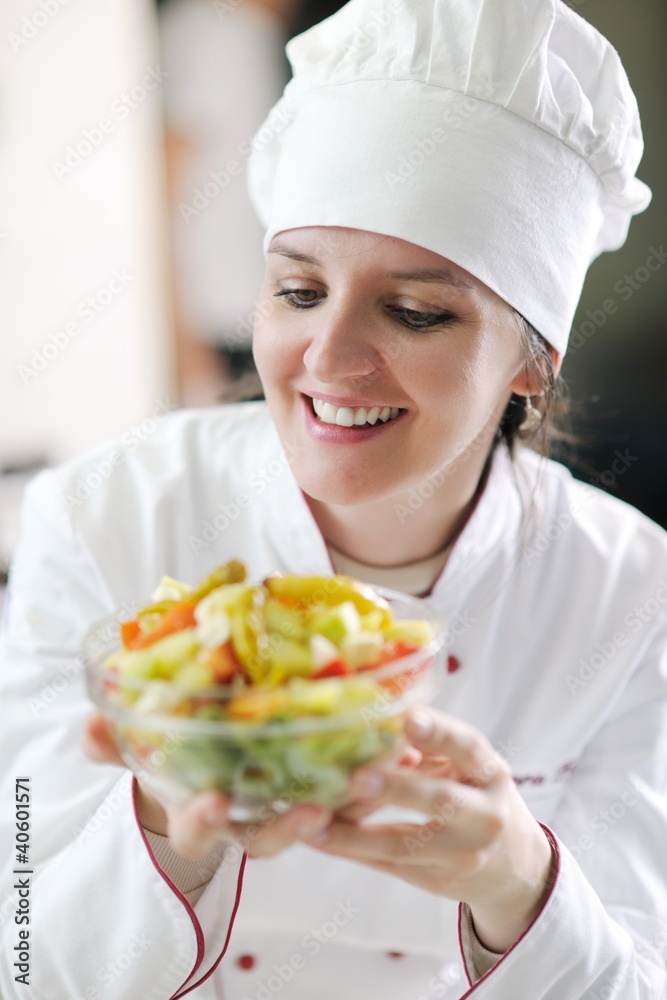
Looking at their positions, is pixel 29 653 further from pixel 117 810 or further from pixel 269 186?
pixel 269 186

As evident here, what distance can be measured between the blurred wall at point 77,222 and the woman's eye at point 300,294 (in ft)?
6.19

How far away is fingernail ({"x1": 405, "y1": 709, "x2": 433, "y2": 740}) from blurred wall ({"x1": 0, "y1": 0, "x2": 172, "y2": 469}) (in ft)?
7.53

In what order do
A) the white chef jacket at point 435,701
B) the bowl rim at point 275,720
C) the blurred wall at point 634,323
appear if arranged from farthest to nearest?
1. the blurred wall at point 634,323
2. the white chef jacket at point 435,701
3. the bowl rim at point 275,720

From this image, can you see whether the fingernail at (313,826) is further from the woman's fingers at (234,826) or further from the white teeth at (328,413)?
the white teeth at (328,413)

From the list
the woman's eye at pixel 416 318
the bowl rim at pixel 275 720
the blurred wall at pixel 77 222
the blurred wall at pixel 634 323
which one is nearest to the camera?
the bowl rim at pixel 275 720

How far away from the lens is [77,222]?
113 inches

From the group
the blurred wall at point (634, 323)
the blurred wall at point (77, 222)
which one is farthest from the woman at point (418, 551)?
the blurred wall at point (77, 222)

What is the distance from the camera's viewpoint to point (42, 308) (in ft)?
9.30

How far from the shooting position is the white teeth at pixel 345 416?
1066 millimetres

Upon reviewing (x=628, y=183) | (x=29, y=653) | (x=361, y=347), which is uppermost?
(x=628, y=183)

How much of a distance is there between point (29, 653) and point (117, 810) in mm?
337

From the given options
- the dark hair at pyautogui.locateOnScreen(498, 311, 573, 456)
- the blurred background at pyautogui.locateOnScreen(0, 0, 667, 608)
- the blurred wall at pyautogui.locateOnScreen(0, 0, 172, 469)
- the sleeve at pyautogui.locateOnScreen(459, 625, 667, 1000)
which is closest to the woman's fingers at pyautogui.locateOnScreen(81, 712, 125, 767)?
the sleeve at pyautogui.locateOnScreen(459, 625, 667, 1000)

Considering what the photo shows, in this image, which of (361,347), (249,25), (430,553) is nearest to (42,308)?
(249,25)

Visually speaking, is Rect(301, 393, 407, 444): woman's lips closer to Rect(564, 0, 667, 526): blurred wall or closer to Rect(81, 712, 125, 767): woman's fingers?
Rect(81, 712, 125, 767): woman's fingers
